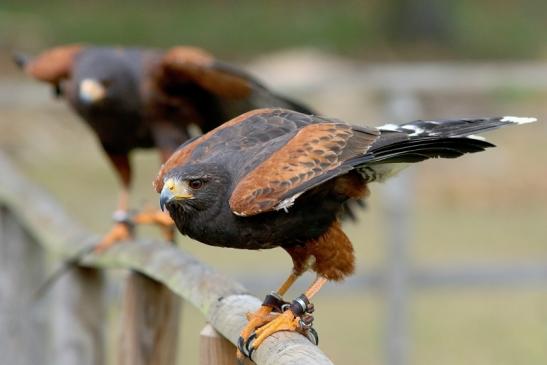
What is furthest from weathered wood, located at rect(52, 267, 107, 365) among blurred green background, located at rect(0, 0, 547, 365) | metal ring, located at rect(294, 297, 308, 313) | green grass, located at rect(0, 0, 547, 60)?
green grass, located at rect(0, 0, 547, 60)

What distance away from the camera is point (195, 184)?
3279 mm

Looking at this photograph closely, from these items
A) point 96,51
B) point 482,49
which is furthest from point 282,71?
point 96,51

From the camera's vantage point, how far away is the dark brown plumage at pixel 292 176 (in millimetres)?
3172

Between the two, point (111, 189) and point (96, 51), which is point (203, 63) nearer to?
point (96, 51)

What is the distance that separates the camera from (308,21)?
2183 cm

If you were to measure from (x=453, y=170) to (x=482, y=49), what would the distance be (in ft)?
Answer: 30.9

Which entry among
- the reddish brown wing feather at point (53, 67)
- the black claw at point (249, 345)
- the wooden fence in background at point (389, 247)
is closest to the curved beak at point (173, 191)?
the black claw at point (249, 345)

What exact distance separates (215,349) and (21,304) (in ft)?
6.96

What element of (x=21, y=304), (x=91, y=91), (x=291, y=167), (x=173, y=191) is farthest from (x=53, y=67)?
(x=291, y=167)

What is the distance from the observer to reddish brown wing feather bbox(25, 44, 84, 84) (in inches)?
221

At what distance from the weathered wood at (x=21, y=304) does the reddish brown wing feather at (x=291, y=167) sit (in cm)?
203

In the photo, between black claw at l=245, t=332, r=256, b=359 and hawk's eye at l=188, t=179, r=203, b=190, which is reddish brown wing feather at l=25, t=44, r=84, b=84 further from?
black claw at l=245, t=332, r=256, b=359

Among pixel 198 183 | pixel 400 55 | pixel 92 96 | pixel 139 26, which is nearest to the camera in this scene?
pixel 198 183

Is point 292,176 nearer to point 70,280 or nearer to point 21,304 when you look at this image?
point 70,280
